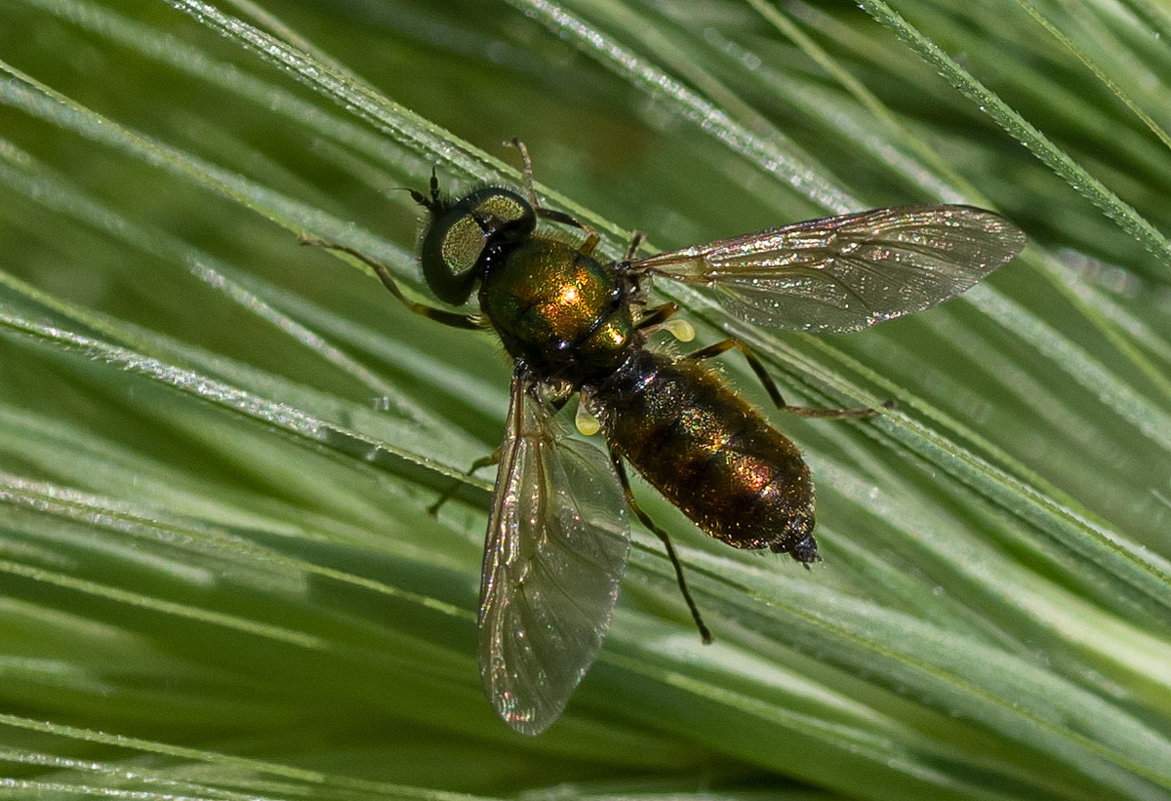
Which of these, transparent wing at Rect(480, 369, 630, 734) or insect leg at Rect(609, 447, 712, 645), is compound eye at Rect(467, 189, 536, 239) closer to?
transparent wing at Rect(480, 369, 630, 734)

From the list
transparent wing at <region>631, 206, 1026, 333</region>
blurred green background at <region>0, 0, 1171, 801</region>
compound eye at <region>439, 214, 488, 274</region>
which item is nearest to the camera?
blurred green background at <region>0, 0, 1171, 801</region>

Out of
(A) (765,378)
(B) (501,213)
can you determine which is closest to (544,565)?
(A) (765,378)

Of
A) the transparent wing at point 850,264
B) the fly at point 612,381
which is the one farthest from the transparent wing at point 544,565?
the transparent wing at point 850,264

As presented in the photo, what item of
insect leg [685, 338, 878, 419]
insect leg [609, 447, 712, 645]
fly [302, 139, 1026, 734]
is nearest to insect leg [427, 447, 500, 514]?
fly [302, 139, 1026, 734]

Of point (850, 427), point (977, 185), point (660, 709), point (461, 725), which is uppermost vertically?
point (977, 185)

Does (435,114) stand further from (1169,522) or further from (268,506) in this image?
(1169,522)

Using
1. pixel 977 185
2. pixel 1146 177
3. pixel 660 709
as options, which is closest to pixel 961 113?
pixel 977 185

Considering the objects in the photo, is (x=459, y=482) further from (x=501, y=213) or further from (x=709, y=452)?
(x=501, y=213)
